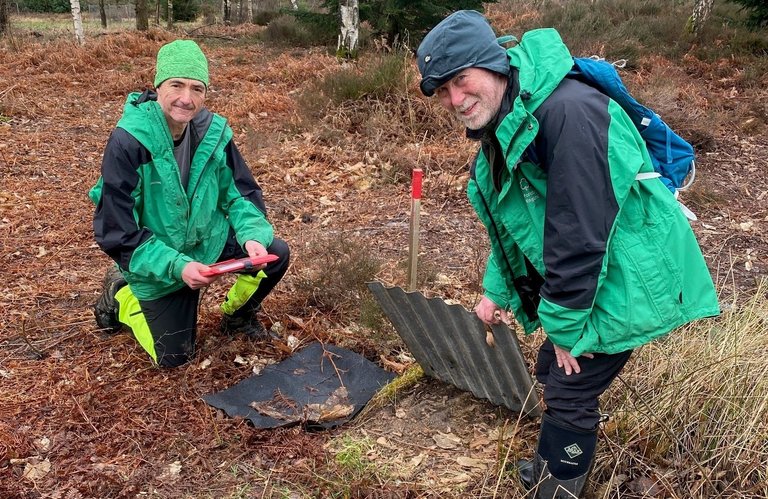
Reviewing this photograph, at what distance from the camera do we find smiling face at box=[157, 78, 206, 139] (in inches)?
122

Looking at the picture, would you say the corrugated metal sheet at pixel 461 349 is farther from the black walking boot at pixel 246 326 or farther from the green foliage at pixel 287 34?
the green foliage at pixel 287 34

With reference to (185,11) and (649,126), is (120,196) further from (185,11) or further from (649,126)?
(185,11)

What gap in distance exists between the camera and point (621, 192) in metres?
1.84

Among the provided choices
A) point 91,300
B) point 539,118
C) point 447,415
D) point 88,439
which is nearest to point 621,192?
point 539,118

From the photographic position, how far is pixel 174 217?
10.7 feet

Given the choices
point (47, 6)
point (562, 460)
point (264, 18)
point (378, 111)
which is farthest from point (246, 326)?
point (47, 6)

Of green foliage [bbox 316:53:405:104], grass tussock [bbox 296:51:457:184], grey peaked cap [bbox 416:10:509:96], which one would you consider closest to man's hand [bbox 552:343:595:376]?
grey peaked cap [bbox 416:10:509:96]

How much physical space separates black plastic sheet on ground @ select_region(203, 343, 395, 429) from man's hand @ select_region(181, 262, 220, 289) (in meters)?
0.60

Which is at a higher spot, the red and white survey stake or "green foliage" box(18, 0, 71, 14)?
the red and white survey stake

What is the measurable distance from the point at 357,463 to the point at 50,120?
7412mm

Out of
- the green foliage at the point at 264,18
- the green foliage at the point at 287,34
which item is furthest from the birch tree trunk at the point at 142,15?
the green foliage at the point at 264,18

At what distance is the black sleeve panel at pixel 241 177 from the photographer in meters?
3.50

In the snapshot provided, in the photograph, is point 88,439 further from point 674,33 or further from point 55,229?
point 674,33

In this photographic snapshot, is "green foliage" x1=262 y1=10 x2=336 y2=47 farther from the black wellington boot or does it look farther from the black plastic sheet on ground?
the black wellington boot
